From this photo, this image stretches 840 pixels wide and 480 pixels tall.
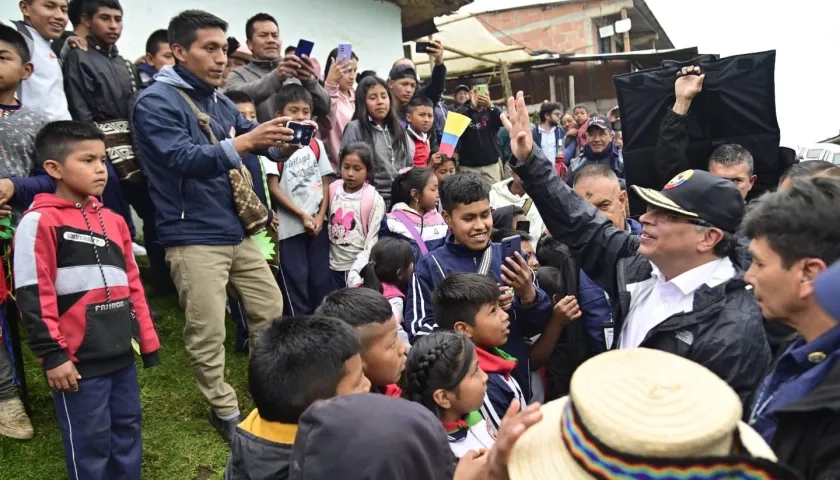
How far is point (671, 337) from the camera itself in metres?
2.20

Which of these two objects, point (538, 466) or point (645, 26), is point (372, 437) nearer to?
point (538, 466)

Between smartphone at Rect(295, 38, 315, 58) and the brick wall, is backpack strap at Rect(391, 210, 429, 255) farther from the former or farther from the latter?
the brick wall

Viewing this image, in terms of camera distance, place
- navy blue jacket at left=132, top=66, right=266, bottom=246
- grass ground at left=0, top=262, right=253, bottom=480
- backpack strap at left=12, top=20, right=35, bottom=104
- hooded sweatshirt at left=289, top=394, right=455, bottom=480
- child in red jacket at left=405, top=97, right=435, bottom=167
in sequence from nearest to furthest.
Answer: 1. hooded sweatshirt at left=289, top=394, right=455, bottom=480
2. navy blue jacket at left=132, top=66, right=266, bottom=246
3. grass ground at left=0, top=262, right=253, bottom=480
4. backpack strap at left=12, top=20, right=35, bottom=104
5. child in red jacket at left=405, top=97, right=435, bottom=167

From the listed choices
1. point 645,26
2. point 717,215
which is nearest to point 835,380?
point 717,215

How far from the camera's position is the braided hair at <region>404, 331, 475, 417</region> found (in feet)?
7.61

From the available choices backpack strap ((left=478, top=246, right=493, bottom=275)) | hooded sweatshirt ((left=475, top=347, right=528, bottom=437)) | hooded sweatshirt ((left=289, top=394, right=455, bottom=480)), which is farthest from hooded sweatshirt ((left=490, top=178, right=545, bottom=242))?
hooded sweatshirt ((left=289, top=394, right=455, bottom=480))

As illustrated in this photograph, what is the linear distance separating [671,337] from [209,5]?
7399 millimetres

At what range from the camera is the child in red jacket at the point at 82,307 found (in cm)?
259

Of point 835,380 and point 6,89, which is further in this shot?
point 6,89

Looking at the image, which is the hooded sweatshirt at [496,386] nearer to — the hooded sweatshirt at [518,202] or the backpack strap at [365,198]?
the backpack strap at [365,198]

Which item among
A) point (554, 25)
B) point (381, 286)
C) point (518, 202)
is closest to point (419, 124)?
point (518, 202)

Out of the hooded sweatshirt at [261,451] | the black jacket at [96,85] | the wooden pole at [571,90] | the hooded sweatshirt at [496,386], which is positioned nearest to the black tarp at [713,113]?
the hooded sweatshirt at [496,386]

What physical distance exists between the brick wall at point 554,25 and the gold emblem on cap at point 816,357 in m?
18.6

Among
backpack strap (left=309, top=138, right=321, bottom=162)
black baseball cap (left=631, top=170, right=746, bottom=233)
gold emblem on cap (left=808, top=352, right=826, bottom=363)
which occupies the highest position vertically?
backpack strap (left=309, top=138, right=321, bottom=162)
